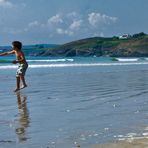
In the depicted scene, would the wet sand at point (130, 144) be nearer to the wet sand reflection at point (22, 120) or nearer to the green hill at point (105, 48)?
the wet sand reflection at point (22, 120)

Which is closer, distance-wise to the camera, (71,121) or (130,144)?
(130,144)

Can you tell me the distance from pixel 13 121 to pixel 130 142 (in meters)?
2.99

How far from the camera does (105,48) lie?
15488 cm

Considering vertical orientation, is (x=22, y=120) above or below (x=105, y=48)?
above

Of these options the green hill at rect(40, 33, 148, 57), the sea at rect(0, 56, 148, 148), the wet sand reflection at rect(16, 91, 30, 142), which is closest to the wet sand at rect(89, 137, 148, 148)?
the sea at rect(0, 56, 148, 148)

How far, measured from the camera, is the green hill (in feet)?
464

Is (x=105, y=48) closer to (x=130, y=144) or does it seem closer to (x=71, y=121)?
(x=71, y=121)

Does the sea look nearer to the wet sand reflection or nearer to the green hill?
the wet sand reflection

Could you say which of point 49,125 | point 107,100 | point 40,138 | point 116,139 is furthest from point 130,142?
point 107,100

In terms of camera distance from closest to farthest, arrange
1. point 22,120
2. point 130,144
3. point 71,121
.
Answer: point 130,144 → point 71,121 → point 22,120

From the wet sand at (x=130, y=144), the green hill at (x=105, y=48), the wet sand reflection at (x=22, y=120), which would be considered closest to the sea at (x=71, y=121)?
the wet sand reflection at (x=22, y=120)

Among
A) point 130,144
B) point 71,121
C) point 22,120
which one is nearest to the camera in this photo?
point 130,144

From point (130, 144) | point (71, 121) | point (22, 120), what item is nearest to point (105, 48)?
point (22, 120)

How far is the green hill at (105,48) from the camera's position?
141 meters
